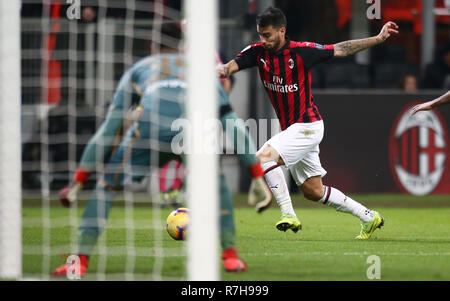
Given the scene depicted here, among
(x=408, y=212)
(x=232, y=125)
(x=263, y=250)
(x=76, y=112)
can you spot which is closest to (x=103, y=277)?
(x=232, y=125)

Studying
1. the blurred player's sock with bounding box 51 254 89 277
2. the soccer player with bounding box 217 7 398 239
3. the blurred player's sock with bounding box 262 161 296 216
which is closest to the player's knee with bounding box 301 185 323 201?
the soccer player with bounding box 217 7 398 239

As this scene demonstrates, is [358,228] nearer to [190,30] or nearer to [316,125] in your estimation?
[316,125]

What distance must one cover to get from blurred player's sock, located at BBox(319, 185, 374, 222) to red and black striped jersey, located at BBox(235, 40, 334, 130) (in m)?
0.66

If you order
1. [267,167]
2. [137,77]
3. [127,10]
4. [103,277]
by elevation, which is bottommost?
[103,277]

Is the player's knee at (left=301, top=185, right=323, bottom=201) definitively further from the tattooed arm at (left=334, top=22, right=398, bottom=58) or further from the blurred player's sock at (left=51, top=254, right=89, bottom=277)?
the blurred player's sock at (left=51, top=254, right=89, bottom=277)

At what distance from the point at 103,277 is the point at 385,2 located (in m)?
10.2

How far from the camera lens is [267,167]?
7.02 metres

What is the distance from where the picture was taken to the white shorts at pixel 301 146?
22.6ft

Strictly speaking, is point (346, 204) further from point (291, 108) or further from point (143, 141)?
point (143, 141)

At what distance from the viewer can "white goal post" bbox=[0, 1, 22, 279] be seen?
16.3 feet

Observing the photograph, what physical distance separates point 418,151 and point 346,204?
516cm

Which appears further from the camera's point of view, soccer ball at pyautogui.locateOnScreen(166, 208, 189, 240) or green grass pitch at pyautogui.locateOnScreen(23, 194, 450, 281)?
soccer ball at pyautogui.locateOnScreen(166, 208, 189, 240)

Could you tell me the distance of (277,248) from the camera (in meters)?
6.40
